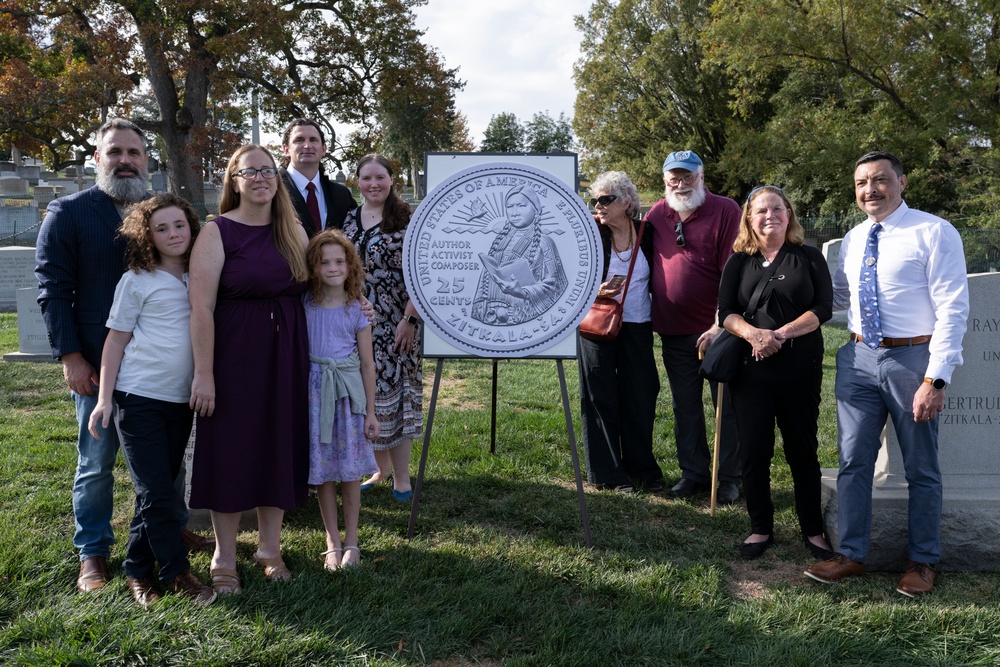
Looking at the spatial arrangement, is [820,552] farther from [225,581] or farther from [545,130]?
[545,130]

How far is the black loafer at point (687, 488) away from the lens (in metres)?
4.86

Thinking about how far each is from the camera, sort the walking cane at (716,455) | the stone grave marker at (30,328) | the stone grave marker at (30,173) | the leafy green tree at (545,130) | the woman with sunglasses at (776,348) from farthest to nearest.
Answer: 1. the leafy green tree at (545,130)
2. the stone grave marker at (30,173)
3. the stone grave marker at (30,328)
4. the walking cane at (716,455)
5. the woman with sunglasses at (776,348)

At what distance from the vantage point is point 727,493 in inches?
188

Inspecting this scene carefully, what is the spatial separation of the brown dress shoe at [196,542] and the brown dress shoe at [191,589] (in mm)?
596

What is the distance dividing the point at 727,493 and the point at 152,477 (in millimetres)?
3248

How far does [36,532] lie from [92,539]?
68 cm

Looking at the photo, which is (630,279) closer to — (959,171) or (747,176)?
(959,171)

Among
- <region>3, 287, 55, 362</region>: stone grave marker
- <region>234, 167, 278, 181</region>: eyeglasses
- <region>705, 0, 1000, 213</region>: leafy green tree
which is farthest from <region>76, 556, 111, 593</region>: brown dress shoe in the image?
<region>705, 0, 1000, 213</region>: leafy green tree

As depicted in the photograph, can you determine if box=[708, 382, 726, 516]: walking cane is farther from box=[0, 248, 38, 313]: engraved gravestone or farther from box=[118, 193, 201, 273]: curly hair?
box=[0, 248, 38, 313]: engraved gravestone

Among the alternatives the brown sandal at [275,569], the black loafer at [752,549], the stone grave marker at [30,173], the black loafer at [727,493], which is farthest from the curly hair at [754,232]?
the stone grave marker at [30,173]

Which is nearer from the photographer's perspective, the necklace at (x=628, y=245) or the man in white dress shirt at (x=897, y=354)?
the man in white dress shirt at (x=897, y=354)

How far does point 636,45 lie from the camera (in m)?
32.3

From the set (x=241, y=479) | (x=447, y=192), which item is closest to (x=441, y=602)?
(x=241, y=479)

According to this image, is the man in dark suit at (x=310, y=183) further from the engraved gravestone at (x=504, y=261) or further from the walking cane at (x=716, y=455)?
the walking cane at (x=716, y=455)
